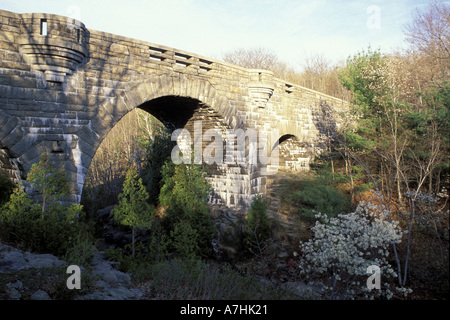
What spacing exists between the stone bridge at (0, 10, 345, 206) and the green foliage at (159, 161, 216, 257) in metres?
2.00

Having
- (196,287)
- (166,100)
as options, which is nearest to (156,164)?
(166,100)

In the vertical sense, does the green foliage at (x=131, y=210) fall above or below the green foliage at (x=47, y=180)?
below

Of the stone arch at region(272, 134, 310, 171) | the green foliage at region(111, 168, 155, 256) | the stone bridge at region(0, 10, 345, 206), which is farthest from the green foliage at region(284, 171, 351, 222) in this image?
the green foliage at region(111, 168, 155, 256)

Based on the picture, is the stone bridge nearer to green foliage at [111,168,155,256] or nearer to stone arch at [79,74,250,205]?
stone arch at [79,74,250,205]

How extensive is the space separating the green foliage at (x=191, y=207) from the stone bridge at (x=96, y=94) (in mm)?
1999

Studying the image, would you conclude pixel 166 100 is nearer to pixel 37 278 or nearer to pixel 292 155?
pixel 37 278

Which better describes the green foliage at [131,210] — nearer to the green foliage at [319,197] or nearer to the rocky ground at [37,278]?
the rocky ground at [37,278]

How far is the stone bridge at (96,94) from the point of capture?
6918mm

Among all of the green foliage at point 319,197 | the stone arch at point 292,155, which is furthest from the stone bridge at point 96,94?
the stone arch at point 292,155

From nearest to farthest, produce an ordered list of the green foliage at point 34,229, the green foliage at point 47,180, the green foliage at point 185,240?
1. the green foliage at point 34,229
2. the green foliage at point 47,180
3. the green foliage at point 185,240

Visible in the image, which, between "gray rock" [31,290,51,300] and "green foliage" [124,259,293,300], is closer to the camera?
"gray rock" [31,290,51,300]

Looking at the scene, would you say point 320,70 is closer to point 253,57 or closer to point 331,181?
point 253,57

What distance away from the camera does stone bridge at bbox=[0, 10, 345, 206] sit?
6.92 meters

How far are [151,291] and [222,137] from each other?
7936mm
